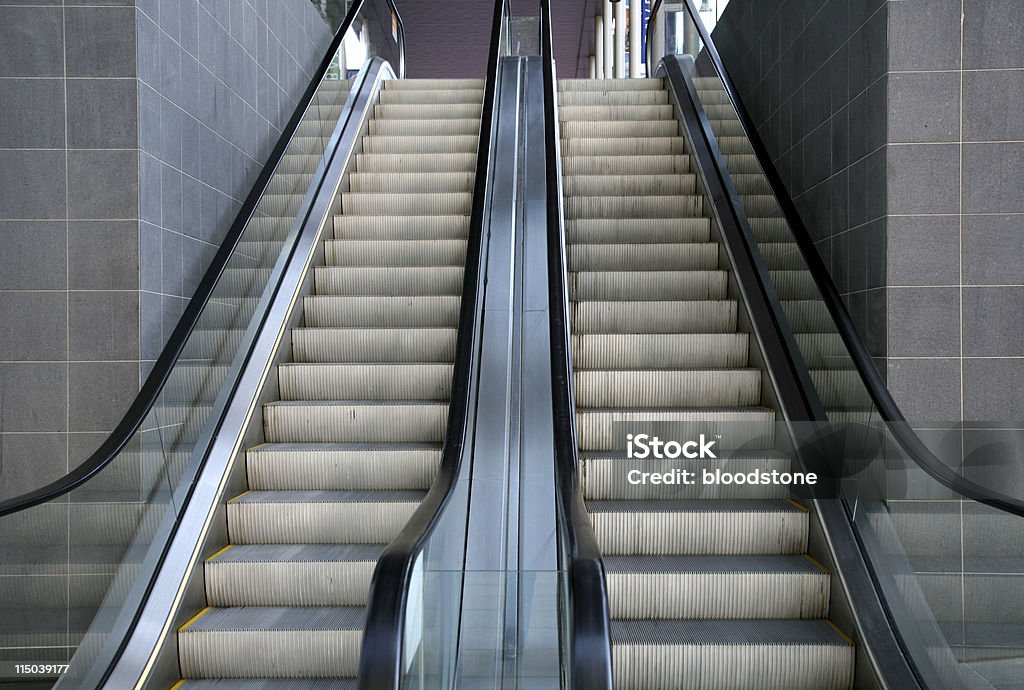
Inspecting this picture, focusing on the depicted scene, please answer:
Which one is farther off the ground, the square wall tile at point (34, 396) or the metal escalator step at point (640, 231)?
the metal escalator step at point (640, 231)

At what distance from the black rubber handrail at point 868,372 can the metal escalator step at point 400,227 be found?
202 centimetres

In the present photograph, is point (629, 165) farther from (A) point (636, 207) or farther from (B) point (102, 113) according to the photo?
(B) point (102, 113)

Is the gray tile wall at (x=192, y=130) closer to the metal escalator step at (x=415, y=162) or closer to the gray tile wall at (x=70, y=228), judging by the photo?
the gray tile wall at (x=70, y=228)

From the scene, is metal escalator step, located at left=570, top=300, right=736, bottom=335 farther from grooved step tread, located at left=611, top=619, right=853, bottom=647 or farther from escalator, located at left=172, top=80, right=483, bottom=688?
grooved step tread, located at left=611, top=619, right=853, bottom=647

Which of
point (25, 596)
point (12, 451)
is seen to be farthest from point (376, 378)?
point (25, 596)

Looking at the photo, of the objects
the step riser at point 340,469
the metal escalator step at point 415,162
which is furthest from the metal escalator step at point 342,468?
the metal escalator step at point 415,162

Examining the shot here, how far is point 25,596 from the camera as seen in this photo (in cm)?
267

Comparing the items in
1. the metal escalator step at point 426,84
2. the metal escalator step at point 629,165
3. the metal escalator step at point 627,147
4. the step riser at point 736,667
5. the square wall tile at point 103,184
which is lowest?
the step riser at point 736,667

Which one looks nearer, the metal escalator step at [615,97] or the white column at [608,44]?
the metal escalator step at [615,97]

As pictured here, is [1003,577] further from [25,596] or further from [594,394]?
[25,596]

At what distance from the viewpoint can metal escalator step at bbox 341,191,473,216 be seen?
20.0 feet

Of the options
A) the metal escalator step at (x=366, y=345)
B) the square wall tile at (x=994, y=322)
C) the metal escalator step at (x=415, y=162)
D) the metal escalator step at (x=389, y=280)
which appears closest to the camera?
the square wall tile at (x=994, y=322)

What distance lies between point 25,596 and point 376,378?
2228 millimetres

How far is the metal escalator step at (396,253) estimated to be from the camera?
220 inches
